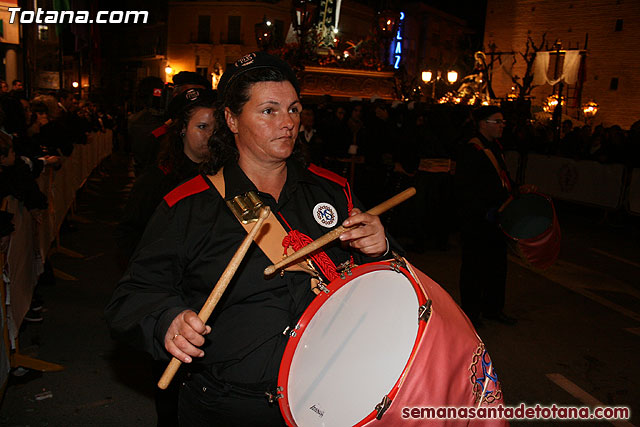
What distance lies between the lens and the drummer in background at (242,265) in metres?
1.88

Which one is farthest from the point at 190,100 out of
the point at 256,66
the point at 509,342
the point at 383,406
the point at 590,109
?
the point at 590,109

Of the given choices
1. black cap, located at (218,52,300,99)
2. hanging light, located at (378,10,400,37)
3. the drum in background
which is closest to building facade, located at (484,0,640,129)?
hanging light, located at (378,10,400,37)

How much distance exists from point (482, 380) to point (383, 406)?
0.38 m

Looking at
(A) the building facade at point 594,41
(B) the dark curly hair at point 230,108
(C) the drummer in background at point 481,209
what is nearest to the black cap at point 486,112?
(C) the drummer in background at point 481,209

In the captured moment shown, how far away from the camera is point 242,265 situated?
199 cm

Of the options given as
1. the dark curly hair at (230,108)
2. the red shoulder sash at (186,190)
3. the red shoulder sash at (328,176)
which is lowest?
the red shoulder sash at (186,190)

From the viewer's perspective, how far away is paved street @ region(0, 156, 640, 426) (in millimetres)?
4016

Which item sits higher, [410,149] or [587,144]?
[587,144]

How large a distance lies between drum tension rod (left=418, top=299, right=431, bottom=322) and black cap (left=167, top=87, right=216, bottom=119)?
7.54 ft

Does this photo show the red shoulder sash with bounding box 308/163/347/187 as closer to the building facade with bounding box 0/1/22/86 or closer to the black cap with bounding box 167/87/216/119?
the black cap with bounding box 167/87/216/119

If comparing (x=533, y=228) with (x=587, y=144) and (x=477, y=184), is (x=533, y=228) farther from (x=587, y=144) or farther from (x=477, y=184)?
(x=587, y=144)

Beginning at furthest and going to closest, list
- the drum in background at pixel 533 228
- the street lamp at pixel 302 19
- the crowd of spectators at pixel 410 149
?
the street lamp at pixel 302 19 → the crowd of spectators at pixel 410 149 → the drum in background at pixel 533 228

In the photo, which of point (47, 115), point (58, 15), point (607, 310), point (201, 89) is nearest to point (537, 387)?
point (607, 310)

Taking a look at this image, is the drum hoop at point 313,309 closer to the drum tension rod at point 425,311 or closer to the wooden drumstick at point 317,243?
the drum tension rod at point 425,311
